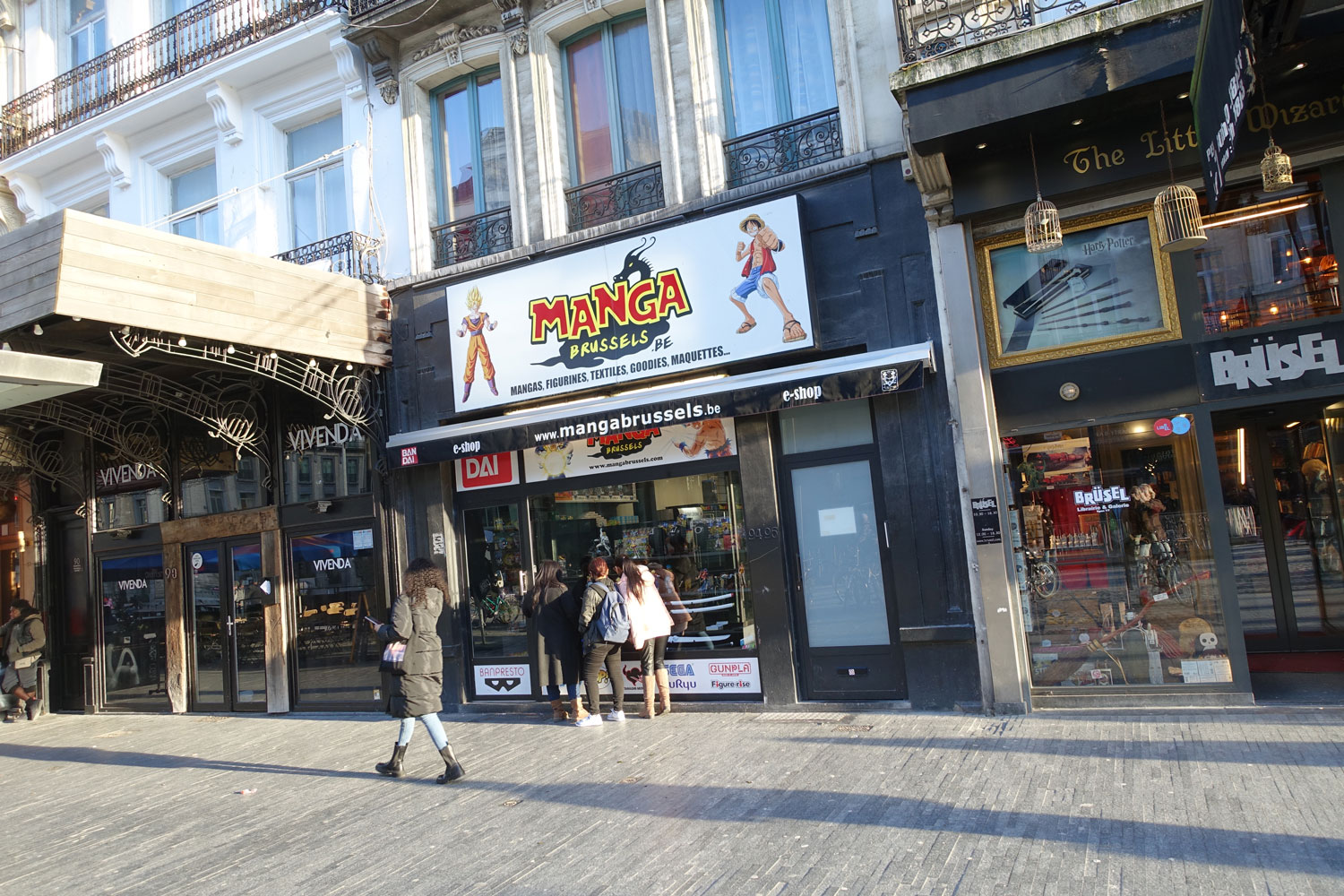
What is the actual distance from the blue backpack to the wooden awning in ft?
14.1

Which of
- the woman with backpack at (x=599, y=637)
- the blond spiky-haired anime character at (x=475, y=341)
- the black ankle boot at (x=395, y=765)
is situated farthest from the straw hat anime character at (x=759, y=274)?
the black ankle boot at (x=395, y=765)

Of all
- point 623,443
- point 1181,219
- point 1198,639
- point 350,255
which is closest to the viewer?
point 1181,219

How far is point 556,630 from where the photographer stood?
353 inches

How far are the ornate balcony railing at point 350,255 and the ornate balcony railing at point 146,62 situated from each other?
295cm

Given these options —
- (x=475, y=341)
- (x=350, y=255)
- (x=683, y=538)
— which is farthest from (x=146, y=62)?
(x=683, y=538)

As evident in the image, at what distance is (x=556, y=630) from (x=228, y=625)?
5717mm

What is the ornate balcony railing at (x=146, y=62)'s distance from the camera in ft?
39.3

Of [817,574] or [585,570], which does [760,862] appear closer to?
[817,574]

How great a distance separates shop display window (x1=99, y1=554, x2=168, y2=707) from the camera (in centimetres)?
1265

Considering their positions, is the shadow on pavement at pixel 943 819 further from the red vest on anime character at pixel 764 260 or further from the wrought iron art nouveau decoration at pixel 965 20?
the wrought iron art nouveau decoration at pixel 965 20

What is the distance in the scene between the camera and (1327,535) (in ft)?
28.3

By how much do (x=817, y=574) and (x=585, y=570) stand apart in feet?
8.59

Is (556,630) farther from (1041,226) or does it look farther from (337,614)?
(1041,226)

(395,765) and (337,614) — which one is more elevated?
(337,614)
